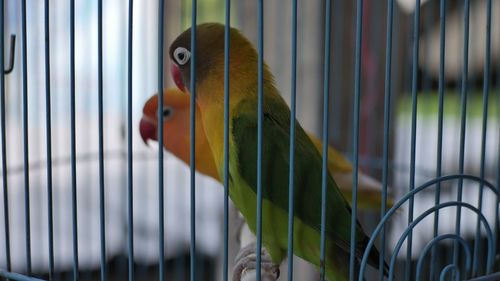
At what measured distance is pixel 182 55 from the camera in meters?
0.62

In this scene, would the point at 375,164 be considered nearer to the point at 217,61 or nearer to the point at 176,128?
the point at 176,128

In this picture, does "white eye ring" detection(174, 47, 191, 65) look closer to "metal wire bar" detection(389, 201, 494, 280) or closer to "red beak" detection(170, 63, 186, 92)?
"red beak" detection(170, 63, 186, 92)

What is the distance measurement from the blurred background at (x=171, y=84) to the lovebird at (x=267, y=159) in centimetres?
37

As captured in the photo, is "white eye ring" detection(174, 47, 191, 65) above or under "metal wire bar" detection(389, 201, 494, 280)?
above

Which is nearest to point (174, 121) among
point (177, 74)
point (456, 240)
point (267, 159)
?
point (177, 74)

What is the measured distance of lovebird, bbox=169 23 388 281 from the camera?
60cm

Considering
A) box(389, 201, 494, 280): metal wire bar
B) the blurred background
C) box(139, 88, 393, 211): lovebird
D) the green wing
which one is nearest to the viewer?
box(389, 201, 494, 280): metal wire bar

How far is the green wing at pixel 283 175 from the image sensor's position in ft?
1.96

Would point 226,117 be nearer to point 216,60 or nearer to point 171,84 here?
point 216,60

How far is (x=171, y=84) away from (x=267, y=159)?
0.84 meters

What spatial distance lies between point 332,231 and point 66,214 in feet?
4.62

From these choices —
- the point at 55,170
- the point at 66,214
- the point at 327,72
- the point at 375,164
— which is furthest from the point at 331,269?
the point at 66,214

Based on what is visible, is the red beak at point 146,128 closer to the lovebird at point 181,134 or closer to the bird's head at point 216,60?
the lovebird at point 181,134

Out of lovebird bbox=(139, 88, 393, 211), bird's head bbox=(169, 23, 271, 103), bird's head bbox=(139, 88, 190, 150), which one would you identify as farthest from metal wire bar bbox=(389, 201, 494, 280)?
bird's head bbox=(139, 88, 190, 150)
